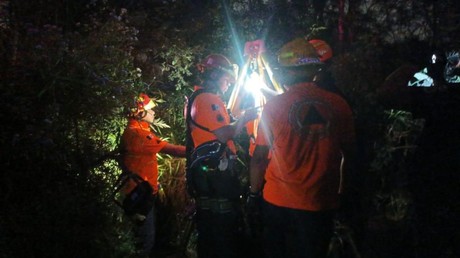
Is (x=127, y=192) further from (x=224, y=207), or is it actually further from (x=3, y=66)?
(x=3, y=66)

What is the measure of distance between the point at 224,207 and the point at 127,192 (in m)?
1.12

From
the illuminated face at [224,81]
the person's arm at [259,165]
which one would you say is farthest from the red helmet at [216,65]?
the person's arm at [259,165]

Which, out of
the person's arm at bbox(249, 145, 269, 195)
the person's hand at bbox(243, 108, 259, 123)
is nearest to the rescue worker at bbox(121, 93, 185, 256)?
the person's hand at bbox(243, 108, 259, 123)

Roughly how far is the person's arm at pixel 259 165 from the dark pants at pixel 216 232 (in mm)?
811

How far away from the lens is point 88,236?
3.86 m

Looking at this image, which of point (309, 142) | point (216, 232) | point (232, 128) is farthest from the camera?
point (216, 232)

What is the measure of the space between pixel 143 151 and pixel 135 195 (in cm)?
55

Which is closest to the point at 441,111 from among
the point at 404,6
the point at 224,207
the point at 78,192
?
the point at 224,207

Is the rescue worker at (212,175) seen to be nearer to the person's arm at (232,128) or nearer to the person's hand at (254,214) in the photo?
the person's arm at (232,128)

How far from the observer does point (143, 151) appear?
490 centimetres

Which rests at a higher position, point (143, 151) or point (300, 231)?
point (143, 151)

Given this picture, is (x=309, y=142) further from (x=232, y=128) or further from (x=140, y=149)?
(x=140, y=149)

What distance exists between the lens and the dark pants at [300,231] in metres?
3.24

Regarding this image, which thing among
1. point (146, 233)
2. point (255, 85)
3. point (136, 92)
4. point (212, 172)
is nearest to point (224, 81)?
point (255, 85)
